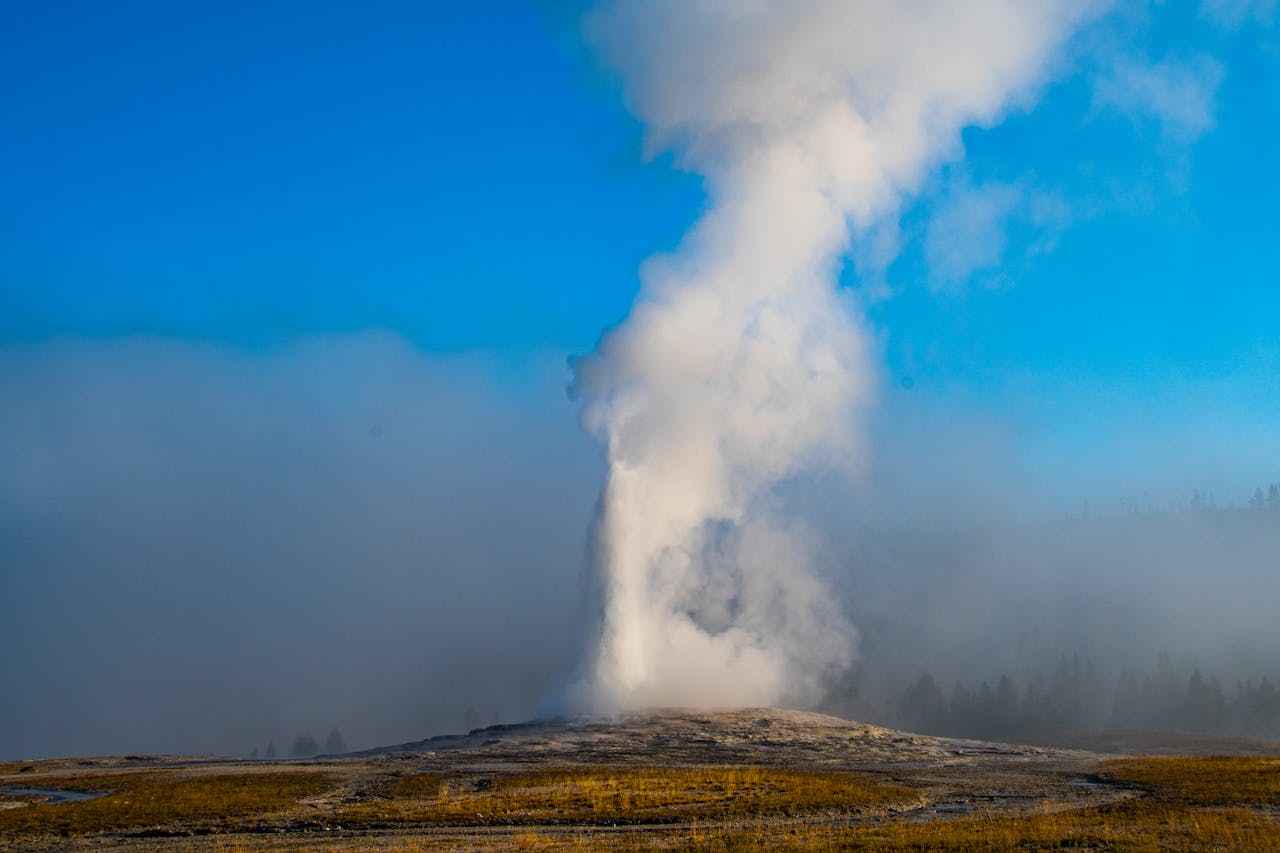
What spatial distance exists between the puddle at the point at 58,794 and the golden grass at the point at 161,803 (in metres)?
0.92

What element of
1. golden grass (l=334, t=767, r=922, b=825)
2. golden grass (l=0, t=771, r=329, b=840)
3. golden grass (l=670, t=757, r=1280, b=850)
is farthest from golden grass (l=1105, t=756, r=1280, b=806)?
golden grass (l=0, t=771, r=329, b=840)

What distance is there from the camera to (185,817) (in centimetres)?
3869

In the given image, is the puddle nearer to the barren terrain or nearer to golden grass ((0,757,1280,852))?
the barren terrain

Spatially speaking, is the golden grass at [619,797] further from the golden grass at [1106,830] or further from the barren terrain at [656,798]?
the golden grass at [1106,830]

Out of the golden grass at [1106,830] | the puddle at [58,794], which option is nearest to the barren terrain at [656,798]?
the golden grass at [1106,830]

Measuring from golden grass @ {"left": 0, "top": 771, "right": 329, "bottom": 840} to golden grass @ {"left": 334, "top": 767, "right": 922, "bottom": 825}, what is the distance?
4.76 meters

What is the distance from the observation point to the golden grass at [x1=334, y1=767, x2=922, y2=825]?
36656 mm

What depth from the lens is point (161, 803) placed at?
43.2 m

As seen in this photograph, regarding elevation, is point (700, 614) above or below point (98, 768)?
above

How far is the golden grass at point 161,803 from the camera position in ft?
123

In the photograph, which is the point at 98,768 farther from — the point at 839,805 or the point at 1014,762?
the point at 1014,762

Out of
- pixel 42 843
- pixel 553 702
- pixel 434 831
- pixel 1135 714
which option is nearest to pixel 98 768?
pixel 553 702

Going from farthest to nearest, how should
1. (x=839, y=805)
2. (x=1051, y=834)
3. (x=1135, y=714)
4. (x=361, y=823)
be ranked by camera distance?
(x=1135, y=714) < (x=839, y=805) < (x=361, y=823) < (x=1051, y=834)

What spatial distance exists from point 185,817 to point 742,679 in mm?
63040
